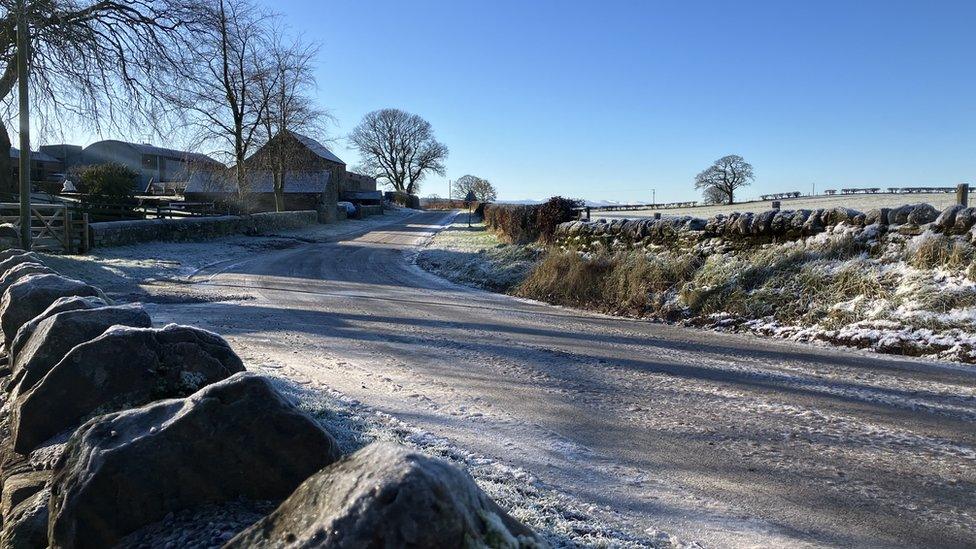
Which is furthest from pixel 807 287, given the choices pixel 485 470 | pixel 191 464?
pixel 191 464

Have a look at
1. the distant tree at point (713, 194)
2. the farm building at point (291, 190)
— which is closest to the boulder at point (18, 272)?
the farm building at point (291, 190)

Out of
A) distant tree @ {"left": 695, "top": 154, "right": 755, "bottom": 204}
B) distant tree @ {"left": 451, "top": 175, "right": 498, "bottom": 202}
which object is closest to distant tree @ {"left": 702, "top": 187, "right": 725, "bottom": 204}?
distant tree @ {"left": 695, "top": 154, "right": 755, "bottom": 204}

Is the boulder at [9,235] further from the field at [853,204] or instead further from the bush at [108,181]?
the bush at [108,181]

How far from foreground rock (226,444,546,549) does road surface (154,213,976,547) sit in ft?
6.32

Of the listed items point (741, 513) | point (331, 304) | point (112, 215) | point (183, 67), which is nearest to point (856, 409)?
point (741, 513)

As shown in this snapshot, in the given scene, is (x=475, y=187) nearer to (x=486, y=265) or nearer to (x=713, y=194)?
(x=713, y=194)

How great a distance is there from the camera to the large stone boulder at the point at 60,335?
12.7ft

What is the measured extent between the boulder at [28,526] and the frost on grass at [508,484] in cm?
132

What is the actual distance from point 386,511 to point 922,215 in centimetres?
1110

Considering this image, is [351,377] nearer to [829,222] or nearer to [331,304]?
[331,304]

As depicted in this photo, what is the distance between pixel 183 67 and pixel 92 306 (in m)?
18.2

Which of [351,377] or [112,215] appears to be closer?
[351,377]

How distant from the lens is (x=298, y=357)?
6.93m

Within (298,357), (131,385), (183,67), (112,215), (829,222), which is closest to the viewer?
(131,385)
